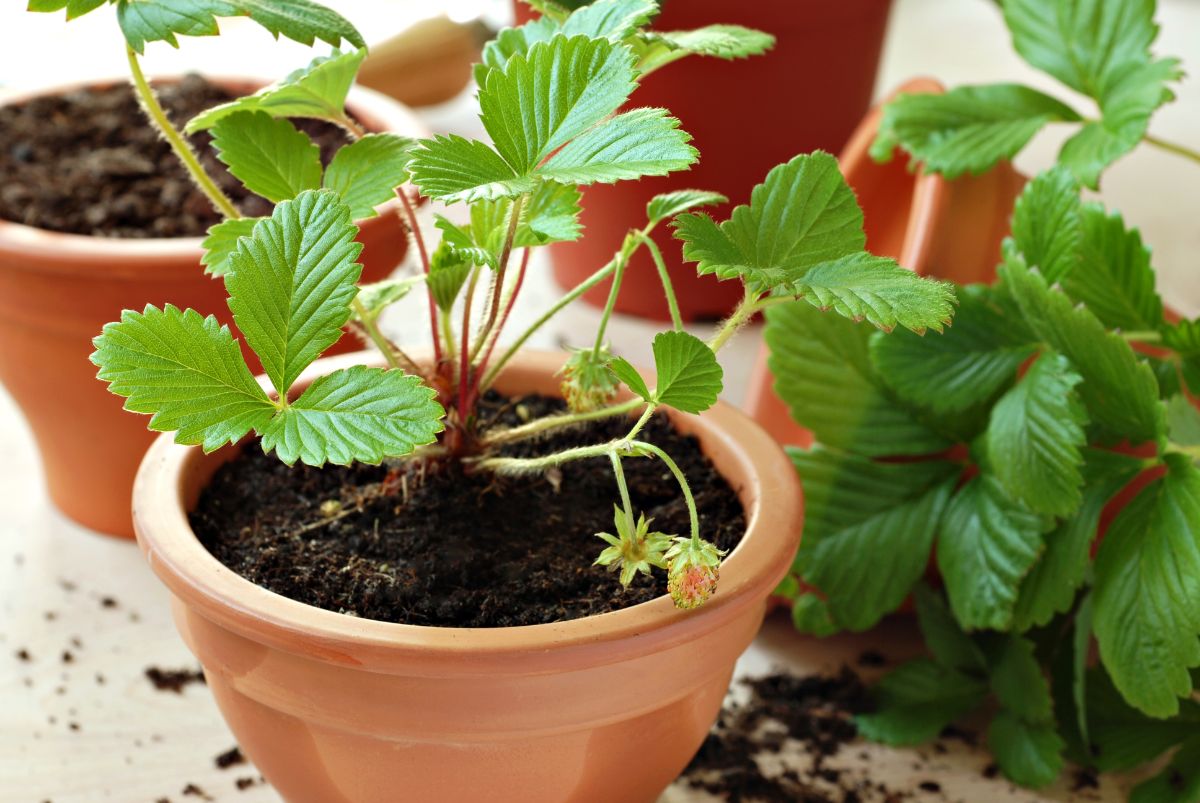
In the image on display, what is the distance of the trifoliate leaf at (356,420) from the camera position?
613mm

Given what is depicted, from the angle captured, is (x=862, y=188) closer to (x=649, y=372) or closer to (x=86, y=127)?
(x=649, y=372)

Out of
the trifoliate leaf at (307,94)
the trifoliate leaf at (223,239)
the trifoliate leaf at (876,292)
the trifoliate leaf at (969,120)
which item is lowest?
the trifoliate leaf at (223,239)

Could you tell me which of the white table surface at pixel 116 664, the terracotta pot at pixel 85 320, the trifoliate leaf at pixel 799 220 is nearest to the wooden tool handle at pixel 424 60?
the white table surface at pixel 116 664

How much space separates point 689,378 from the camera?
2.16 ft

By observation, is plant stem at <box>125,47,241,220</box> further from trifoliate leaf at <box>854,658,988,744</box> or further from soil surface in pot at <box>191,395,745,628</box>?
trifoliate leaf at <box>854,658,988,744</box>

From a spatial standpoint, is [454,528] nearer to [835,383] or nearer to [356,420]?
[356,420]

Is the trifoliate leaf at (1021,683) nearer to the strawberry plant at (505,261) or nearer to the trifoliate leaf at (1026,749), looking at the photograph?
the trifoliate leaf at (1026,749)

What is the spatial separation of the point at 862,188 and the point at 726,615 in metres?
0.64

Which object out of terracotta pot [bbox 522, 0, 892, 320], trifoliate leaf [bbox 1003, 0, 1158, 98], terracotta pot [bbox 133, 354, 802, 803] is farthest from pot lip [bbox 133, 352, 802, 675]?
terracotta pot [bbox 522, 0, 892, 320]

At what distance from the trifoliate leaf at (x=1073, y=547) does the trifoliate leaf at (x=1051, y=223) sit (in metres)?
0.13

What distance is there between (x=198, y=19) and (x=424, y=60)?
1.13 m

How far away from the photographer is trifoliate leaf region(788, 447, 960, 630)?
938 mm

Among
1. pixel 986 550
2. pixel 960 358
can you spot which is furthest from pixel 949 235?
pixel 986 550

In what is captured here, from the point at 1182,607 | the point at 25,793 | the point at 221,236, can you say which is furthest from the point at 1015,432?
the point at 25,793
